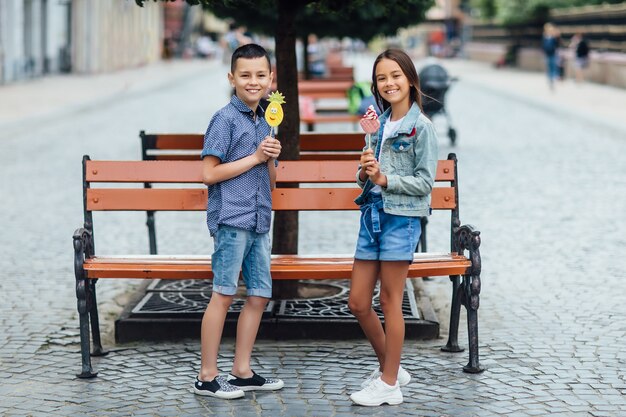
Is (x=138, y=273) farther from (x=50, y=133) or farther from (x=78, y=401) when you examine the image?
(x=50, y=133)

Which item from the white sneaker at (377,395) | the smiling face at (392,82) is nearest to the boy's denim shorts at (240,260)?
the white sneaker at (377,395)

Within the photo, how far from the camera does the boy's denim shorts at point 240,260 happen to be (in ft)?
17.5

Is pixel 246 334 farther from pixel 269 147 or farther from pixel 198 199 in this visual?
pixel 198 199

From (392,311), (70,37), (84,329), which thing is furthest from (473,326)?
(70,37)

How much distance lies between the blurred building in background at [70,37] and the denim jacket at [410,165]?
98.6 ft

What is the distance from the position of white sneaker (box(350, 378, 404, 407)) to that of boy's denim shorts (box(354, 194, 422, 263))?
0.55 metres

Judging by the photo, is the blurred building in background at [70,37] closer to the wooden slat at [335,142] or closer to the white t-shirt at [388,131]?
the wooden slat at [335,142]

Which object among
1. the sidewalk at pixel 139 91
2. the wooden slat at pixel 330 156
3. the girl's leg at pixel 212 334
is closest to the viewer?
the girl's leg at pixel 212 334

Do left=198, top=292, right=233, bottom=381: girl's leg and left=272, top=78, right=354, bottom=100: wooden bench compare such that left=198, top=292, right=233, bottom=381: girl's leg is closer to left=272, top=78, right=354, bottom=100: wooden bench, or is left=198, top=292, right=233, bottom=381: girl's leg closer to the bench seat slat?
the bench seat slat

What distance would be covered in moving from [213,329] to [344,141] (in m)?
2.86

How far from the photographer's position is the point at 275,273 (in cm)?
579

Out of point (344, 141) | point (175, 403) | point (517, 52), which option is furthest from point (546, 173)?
point (517, 52)

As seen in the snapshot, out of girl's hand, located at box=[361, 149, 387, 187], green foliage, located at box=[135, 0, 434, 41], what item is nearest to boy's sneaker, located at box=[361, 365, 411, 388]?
girl's hand, located at box=[361, 149, 387, 187]

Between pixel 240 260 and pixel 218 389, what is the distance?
0.57 m
